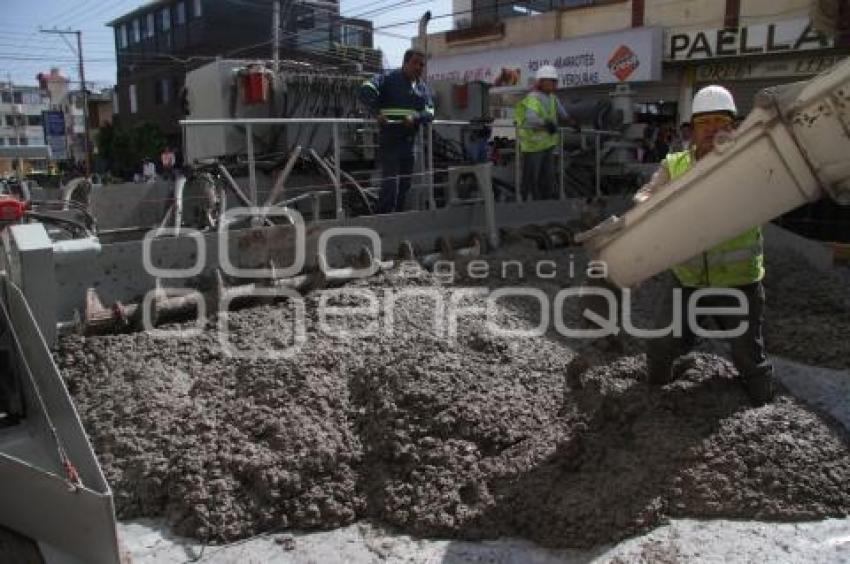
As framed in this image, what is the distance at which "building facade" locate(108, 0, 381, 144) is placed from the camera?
37.8m

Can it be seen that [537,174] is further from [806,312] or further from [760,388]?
[760,388]

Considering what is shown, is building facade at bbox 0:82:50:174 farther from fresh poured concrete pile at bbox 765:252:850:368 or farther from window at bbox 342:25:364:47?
fresh poured concrete pile at bbox 765:252:850:368

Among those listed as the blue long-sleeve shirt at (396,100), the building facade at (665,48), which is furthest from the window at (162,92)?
the blue long-sleeve shirt at (396,100)

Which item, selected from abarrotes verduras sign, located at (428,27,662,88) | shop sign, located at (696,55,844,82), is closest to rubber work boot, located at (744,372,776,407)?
abarrotes verduras sign, located at (428,27,662,88)

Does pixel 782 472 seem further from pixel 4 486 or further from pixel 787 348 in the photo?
pixel 4 486

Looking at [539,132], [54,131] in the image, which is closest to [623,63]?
[539,132]

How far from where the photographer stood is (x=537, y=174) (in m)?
8.12

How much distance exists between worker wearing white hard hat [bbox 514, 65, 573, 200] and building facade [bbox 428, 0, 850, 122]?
306 inches

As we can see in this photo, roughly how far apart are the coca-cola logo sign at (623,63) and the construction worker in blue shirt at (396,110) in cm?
1322

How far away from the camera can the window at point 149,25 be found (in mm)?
46031

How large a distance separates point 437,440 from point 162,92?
146ft

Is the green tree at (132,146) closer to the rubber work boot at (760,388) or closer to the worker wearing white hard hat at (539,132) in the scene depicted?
the worker wearing white hard hat at (539,132)

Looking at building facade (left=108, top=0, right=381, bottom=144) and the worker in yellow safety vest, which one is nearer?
the worker in yellow safety vest

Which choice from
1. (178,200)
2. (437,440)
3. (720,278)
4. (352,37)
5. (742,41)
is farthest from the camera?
(352,37)
